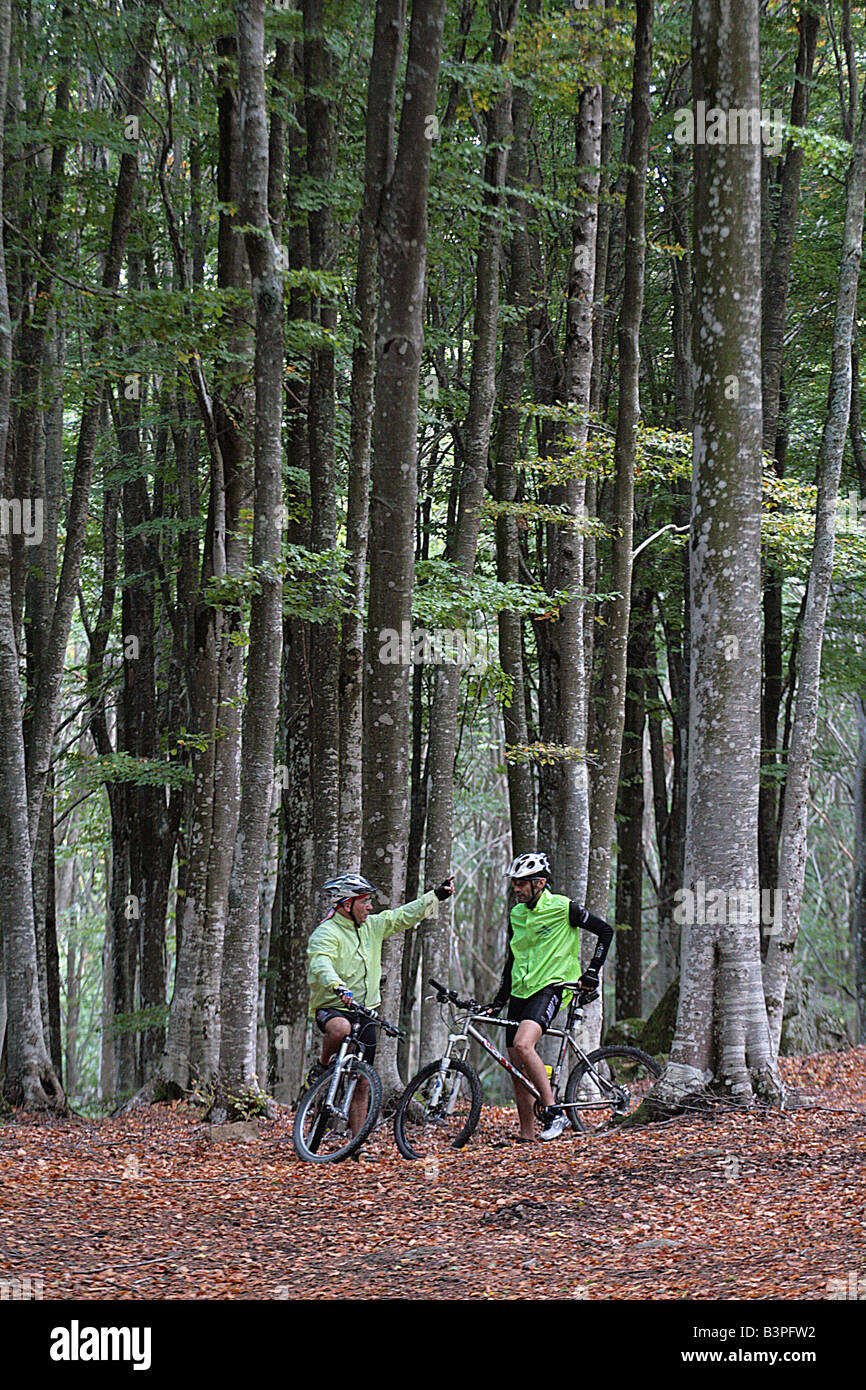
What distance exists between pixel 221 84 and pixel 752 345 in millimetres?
6607

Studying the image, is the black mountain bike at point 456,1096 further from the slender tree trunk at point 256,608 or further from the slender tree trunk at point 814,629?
the slender tree trunk at point 814,629

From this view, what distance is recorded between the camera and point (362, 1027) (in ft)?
27.8

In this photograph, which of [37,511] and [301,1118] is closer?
[301,1118]

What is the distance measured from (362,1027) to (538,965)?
135 centimetres

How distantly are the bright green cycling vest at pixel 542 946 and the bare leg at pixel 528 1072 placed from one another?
282 millimetres

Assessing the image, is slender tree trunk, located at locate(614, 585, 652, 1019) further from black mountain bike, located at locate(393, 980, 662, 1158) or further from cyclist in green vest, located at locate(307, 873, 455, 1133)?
cyclist in green vest, located at locate(307, 873, 455, 1133)

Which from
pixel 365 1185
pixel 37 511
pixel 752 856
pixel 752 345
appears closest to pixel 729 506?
pixel 752 345

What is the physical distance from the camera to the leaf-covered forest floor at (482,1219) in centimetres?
504

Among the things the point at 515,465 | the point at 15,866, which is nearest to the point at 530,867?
the point at 15,866

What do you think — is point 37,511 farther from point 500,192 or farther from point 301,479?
point 500,192

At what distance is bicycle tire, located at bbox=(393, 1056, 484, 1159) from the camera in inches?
326

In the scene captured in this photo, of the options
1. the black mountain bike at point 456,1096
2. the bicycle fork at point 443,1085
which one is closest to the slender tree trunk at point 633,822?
the black mountain bike at point 456,1096
